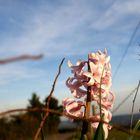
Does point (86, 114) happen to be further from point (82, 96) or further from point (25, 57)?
point (25, 57)

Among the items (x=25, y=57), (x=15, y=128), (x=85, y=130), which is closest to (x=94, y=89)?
(x=85, y=130)

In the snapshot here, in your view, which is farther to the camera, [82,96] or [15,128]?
[15,128]

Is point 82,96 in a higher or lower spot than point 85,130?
higher

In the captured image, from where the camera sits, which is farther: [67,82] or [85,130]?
[67,82]

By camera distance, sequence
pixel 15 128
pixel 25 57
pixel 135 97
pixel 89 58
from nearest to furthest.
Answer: pixel 25 57
pixel 89 58
pixel 135 97
pixel 15 128

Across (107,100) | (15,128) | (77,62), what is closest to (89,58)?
(77,62)

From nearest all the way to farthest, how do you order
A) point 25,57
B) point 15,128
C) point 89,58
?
point 25,57 < point 89,58 < point 15,128

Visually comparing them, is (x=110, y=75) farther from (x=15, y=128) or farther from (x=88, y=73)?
(x=15, y=128)

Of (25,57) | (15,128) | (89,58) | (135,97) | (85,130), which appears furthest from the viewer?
(15,128)

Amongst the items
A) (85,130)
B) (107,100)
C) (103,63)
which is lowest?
(85,130)
